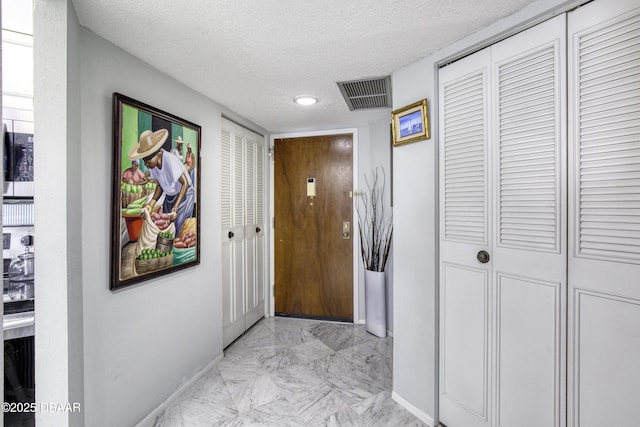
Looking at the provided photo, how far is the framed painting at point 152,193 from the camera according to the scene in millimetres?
1664

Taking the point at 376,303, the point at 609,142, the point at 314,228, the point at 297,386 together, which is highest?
the point at 609,142

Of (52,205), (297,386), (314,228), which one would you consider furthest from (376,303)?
(52,205)

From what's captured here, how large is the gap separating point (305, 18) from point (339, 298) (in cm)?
278

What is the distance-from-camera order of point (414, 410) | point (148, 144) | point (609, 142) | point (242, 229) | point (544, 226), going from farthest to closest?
point (242, 229), point (414, 410), point (148, 144), point (544, 226), point (609, 142)

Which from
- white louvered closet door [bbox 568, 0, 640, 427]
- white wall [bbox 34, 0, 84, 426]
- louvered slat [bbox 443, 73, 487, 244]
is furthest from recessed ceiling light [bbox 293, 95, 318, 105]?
white louvered closet door [bbox 568, 0, 640, 427]

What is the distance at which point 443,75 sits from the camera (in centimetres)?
178

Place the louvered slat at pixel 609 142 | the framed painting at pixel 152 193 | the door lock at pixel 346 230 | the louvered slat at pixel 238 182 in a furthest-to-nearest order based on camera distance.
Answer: the door lock at pixel 346 230, the louvered slat at pixel 238 182, the framed painting at pixel 152 193, the louvered slat at pixel 609 142

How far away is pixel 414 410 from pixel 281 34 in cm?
236

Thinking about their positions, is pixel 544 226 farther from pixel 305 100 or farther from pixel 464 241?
pixel 305 100

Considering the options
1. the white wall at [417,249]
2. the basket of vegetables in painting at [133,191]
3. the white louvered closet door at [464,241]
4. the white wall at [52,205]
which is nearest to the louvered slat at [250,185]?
the basket of vegetables in painting at [133,191]

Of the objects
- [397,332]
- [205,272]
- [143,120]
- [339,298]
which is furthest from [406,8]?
[339,298]

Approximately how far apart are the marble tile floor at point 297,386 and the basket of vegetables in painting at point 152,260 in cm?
95

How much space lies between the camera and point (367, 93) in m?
2.41

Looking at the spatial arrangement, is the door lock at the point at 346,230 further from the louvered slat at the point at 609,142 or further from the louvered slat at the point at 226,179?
the louvered slat at the point at 609,142
